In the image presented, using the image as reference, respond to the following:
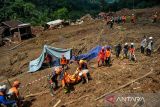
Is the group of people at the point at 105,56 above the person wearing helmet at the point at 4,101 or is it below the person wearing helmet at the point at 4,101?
above

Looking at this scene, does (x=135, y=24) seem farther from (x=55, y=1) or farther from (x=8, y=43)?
(x=55, y=1)

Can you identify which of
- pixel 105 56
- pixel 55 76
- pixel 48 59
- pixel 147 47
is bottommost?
pixel 48 59

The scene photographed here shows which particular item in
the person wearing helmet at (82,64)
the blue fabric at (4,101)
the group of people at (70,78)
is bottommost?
the blue fabric at (4,101)

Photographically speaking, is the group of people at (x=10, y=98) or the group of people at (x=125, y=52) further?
the group of people at (x=125, y=52)

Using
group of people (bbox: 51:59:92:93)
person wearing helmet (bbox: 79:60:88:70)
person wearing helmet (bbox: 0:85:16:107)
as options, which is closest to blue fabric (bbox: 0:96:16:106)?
person wearing helmet (bbox: 0:85:16:107)

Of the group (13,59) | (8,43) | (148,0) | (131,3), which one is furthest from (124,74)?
(131,3)

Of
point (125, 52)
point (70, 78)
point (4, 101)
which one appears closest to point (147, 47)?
point (125, 52)

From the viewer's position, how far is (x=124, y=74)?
1775 cm

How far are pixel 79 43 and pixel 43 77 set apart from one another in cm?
999

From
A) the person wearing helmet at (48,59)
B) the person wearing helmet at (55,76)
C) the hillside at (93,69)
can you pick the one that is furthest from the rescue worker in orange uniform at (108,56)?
the person wearing helmet at (48,59)

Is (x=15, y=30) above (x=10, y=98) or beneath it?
above

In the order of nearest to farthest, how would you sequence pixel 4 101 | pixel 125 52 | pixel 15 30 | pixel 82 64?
1. pixel 4 101
2. pixel 82 64
3. pixel 125 52
4. pixel 15 30

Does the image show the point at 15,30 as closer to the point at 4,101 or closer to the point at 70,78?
the point at 70,78

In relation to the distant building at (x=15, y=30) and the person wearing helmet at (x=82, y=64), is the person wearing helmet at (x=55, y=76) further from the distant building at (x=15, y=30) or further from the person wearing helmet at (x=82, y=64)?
the distant building at (x=15, y=30)
